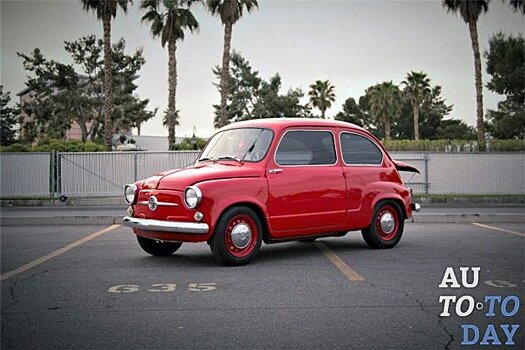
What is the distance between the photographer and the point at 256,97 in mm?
64000

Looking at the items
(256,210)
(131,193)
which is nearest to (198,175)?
(256,210)

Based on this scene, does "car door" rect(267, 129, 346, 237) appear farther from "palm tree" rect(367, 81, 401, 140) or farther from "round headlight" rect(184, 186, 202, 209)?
"palm tree" rect(367, 81, 401, 140)

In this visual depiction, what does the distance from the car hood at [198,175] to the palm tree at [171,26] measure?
86.8 ft

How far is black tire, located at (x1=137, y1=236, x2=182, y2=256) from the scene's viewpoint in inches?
344

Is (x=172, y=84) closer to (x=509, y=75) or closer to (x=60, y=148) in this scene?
(x=60, y=148)

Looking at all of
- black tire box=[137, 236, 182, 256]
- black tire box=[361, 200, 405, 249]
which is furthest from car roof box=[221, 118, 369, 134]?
black tire box=[137, 236, 182, 256]

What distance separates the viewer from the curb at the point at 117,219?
1400 centimetres

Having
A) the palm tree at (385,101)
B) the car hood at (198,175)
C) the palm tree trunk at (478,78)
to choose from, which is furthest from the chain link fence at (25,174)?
the palm tree at (385,101)

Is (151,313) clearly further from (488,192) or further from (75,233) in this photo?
(488,192)

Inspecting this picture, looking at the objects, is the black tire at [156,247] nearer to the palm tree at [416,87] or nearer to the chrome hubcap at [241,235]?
the chrome hubcap at [241,235]

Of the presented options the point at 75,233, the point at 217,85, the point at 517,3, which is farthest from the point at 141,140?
→ the point at 75,233

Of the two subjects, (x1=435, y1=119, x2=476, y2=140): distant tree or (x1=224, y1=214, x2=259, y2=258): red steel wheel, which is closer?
(x1=224, y1=214, x2=259, y2=258): red steel wheel

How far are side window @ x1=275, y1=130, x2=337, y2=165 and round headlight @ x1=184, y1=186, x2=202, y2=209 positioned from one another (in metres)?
1.28

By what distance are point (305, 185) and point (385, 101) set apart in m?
72.2
